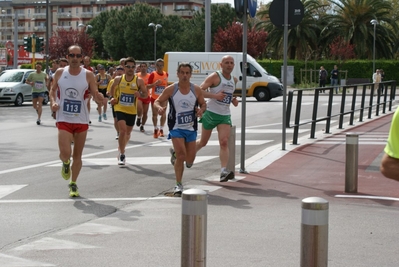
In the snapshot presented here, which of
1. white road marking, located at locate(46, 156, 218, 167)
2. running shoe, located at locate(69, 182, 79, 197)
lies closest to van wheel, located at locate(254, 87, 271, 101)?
white road marking, located at locate(46, 156, 218, 167)

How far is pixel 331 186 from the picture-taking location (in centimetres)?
1064

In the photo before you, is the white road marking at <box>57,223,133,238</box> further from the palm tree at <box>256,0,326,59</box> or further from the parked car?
the palm tree at <box>256,0,326,59</box>

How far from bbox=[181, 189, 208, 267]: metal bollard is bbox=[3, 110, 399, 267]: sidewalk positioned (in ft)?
4.97

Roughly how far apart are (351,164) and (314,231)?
5737 millimetres

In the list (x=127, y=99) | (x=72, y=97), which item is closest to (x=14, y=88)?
(x=127, y=99)

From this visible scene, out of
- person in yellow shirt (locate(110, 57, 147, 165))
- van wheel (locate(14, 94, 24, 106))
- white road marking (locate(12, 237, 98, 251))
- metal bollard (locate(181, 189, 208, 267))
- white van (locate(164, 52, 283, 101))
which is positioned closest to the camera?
metal bollard (locate(181, 189, 208, 267))

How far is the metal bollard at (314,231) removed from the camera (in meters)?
4.35

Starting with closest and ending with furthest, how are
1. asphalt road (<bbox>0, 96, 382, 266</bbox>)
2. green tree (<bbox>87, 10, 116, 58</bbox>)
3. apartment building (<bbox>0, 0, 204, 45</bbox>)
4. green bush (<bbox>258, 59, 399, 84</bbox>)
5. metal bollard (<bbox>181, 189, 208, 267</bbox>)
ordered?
metal bollard (<bbox>181, 189, 208, 267</bbox>), asphalt road (<bbox>0, 96, 382, 266</bbox>), green bush (<bbox>258, 59, 399, 84</bbox>), green tree (<bbox>87, 10, 116, 58</bbox>), apartment building (<bbox>0, 0, 204, 45</bbox>)

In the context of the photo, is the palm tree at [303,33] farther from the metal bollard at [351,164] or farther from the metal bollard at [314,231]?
the metal bollard at [314,231]

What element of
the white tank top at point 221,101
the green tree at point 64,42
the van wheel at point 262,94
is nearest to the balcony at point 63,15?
the green tree at point 64,42

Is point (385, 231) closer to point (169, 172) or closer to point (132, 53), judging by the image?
point (169, 172)

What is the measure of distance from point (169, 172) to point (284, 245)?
210 inches

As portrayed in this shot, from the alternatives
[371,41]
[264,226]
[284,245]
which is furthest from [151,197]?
[371,41]

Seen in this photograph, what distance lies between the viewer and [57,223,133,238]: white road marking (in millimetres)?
7523
